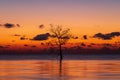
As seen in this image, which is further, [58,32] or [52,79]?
[58,32]

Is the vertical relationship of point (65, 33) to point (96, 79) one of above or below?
above

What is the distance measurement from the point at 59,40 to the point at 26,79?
232ft

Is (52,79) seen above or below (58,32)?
below

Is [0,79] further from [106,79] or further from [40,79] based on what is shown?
[106,79]

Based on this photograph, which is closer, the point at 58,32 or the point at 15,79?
the point at 15,79

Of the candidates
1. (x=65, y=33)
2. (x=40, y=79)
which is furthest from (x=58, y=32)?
(x=40, y=79)

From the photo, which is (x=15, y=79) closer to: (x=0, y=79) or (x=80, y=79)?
(x=0, y=79)

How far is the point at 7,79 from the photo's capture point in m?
34.4

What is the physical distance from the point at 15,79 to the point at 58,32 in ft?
230

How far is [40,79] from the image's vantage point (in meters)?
35.0

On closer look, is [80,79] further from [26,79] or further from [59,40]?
[59,40]

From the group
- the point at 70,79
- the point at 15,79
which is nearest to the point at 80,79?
the point at 70,79

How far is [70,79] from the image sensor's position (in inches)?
1374

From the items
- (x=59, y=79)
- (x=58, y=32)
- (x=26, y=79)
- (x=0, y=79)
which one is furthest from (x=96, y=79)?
(x=58, y=32)
